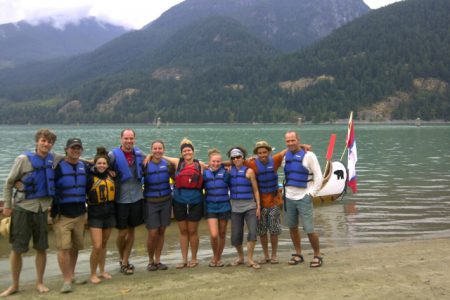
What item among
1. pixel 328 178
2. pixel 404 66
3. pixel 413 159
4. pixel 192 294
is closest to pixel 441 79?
pixel 404 66

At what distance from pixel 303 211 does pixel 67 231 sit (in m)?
3.54

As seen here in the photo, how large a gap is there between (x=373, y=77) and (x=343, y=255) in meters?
192

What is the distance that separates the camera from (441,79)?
181625mm

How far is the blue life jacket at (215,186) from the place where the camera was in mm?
7707

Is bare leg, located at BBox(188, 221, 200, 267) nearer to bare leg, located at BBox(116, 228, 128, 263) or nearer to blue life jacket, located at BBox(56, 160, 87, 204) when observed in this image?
bare leg, located at BBox(116, 228, 128, 263)

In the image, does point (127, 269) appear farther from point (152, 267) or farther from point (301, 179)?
point (301, 179)

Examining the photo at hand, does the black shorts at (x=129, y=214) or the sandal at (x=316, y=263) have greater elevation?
the black shorts at (x=129, y=214)

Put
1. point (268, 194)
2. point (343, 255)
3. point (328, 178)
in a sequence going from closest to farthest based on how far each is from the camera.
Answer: point (268, 194)
point (343, 255)
point (328, 178)

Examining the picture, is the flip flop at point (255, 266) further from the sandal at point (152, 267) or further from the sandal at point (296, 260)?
the sandal at point (152, 267)

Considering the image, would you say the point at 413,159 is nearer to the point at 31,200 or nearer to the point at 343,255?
the point at 343,255

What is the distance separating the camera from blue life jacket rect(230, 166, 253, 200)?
764cm

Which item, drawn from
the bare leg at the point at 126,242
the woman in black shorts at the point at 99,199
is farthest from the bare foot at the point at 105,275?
the bare leg at the point at 126,242

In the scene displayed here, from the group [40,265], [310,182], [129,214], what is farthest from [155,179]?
[310,182]

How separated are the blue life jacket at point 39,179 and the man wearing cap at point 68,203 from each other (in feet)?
0.57
